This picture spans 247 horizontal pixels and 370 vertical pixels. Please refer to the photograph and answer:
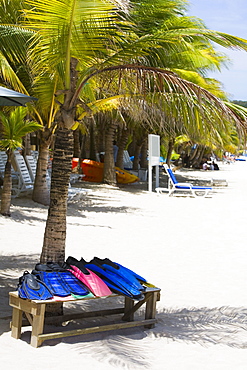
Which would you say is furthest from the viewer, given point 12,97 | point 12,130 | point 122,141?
point 122,141

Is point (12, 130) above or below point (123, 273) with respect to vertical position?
above

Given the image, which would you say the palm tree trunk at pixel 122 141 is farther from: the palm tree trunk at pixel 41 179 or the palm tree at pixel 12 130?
the palm tree at pixel 12 130

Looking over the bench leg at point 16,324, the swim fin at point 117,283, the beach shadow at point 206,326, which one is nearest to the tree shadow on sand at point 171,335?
the beach shadow at point 206,326

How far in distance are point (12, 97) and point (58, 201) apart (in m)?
1.10

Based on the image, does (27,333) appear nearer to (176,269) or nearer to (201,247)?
(176,269)

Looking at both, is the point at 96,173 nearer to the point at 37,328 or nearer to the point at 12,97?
the point at 12,97

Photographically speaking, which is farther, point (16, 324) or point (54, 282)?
point (54, 282)

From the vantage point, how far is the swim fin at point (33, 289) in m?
4.16

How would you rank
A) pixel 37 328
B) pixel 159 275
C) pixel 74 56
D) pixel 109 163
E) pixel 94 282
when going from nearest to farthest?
pixel 37 328
pixel 94 282
pixel 74 56
pixel 159 275
pixel 109 163

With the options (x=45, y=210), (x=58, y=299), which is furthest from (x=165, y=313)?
(x=45, y=210)

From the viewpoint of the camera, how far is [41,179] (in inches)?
517

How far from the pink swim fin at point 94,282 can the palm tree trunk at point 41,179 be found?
854 centimetres

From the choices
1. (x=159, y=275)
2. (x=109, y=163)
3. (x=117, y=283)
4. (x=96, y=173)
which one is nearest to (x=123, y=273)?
(x=117, y=283)

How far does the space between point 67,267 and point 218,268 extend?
3.32 m
